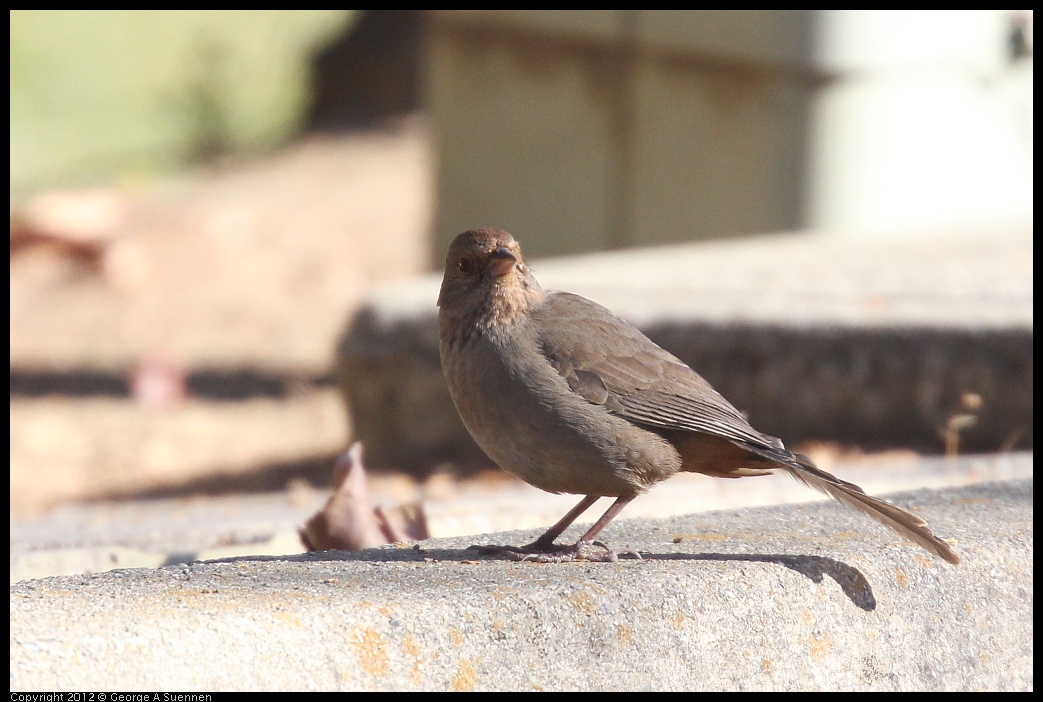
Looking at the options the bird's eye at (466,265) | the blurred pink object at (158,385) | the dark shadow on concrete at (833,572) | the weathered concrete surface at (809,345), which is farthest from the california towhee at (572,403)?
the blurred pink object at (158,385)

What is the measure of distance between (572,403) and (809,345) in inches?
105

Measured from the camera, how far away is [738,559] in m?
2.73

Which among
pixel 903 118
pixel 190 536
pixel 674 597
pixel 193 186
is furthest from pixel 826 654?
pixel 193 186

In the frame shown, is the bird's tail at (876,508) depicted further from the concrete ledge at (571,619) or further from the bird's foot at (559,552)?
the bird's foot at (559,552)

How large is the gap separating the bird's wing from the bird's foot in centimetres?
33

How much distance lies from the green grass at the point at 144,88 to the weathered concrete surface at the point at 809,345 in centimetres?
836

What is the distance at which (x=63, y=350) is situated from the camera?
35.6 ft

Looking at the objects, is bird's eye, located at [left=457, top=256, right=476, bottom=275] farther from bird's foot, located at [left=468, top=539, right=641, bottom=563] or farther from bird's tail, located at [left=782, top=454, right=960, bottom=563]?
bird's tail, located at [left=782, top=454, right=960, bottom=563]

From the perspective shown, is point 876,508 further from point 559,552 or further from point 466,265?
point 466,265

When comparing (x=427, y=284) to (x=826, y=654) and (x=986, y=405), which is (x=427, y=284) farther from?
(x=826, y=654)

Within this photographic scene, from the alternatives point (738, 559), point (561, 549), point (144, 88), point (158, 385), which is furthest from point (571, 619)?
point (144, 88)

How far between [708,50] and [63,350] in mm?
5596

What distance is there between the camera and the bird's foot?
2895mm

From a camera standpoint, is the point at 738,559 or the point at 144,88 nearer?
the point at 738,559
